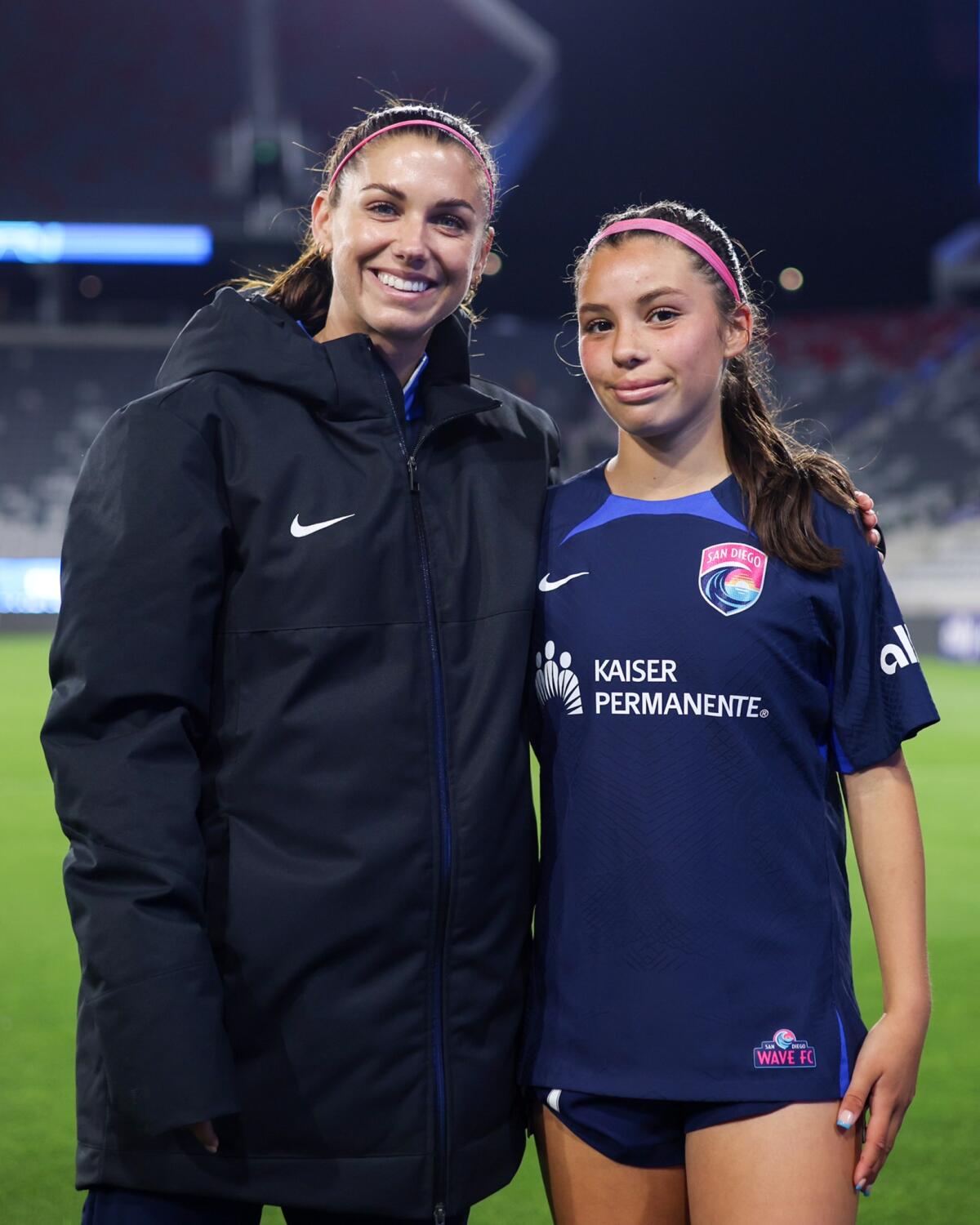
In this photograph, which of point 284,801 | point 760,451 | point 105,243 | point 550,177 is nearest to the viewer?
point 284,801

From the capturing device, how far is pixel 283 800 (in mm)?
1959

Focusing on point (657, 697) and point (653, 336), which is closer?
point (657, 697)

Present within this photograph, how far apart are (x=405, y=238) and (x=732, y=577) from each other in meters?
0.75

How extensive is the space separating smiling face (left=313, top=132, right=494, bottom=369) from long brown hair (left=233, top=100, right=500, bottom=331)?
0.17ft

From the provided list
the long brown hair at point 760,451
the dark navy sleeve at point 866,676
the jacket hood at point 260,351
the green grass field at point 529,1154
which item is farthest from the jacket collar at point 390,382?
the green grass field at point 529,1154

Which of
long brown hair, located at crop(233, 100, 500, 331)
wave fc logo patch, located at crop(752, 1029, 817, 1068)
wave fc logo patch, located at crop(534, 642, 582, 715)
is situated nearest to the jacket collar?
long brown hair, located at crop(233, 100, 500, 331)

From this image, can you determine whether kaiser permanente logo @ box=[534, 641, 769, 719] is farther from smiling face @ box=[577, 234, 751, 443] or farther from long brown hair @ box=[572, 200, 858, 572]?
smiling face @ box=[577, 234, 751, 443]

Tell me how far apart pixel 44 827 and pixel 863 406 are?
2285cm

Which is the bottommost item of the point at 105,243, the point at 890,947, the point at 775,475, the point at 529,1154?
the point at 529,1154

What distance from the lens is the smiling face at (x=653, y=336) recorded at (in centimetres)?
222

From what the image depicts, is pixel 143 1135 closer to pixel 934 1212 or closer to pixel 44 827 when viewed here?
pixel 934 1212

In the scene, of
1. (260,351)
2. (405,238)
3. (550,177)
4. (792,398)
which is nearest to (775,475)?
(405,238)

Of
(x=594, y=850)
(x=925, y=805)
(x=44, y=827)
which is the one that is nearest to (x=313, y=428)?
(x=594, y=850)

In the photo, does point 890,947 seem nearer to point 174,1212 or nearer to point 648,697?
point 648,697
